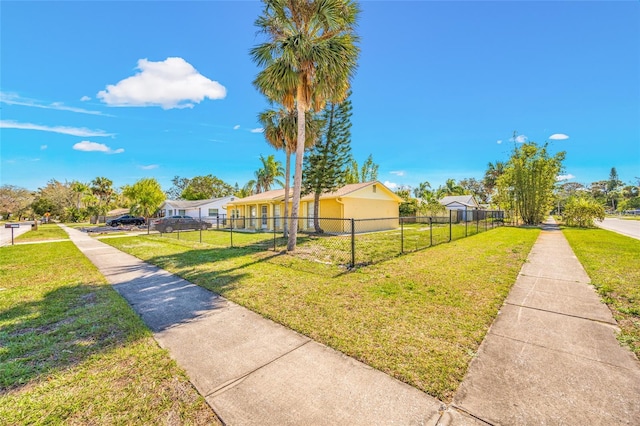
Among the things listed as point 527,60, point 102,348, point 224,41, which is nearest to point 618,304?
point 102,348

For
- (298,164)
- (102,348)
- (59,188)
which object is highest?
(59,188)

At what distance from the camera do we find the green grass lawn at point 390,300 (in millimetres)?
2811

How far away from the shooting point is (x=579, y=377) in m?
2.46

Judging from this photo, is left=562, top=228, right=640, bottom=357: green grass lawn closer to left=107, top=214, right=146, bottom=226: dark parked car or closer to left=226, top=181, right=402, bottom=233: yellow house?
left=226, top=181, right=402, bottom=233: yellow house

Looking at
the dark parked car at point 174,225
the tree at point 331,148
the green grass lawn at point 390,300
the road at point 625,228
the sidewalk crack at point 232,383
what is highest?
the tree at point 331,148

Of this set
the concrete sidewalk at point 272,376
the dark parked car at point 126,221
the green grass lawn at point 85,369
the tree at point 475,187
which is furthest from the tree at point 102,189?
the tree at point 475,187

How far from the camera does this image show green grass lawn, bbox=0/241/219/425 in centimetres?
204

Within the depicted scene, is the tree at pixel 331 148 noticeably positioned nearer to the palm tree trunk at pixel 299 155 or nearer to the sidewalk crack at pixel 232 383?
the palm tree trunk at pixel 299 155

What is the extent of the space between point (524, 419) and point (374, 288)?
335 cm

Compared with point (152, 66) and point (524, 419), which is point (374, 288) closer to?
point (524, 419)

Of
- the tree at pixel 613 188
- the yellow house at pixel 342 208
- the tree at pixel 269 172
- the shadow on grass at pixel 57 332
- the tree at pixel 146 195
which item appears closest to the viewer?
the shadow on grass at pixel 57 332

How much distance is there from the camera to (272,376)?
2.50 m

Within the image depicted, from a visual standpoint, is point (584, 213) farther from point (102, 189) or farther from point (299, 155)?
→ point (102, 189)

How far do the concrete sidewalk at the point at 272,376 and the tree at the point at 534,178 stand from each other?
27844 millimetres
